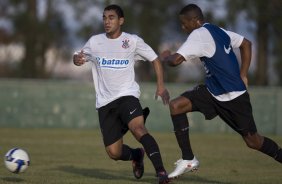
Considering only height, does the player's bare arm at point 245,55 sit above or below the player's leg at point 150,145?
above

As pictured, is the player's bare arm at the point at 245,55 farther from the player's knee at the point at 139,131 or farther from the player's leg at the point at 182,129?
the player's knee at the point at 139,131

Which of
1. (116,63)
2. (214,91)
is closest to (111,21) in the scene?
(116,63)

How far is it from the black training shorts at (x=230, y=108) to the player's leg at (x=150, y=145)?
683 millimetres

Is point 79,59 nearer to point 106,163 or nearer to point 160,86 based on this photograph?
point 160,86

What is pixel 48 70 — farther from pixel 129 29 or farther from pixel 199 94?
pixel 199 94

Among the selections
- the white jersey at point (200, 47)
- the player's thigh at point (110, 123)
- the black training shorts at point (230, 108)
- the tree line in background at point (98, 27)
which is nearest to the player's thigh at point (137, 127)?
the player's thigh at point (110, 123)

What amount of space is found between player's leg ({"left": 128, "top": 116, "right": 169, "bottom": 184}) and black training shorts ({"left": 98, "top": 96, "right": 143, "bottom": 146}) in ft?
0.31

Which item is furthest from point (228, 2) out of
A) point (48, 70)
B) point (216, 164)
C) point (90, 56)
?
point (90, 56)

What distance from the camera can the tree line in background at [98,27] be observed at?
35281 mm

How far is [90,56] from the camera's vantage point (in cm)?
1033

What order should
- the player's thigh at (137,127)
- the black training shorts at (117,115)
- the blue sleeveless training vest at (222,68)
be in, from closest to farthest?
1. the blue sleeveless training vest at (222,68)
2. the player's thigh at (137,127)
3. the black training shorts at (117,115)

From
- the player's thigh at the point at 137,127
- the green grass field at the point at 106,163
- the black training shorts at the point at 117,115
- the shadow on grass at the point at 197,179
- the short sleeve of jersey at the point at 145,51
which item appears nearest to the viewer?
the player's thigh at the point at 137,127

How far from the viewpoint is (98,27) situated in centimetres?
3906

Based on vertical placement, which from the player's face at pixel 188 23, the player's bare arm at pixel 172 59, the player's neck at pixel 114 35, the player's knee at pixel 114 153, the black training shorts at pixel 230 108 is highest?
the player's face at pixel 188 23
